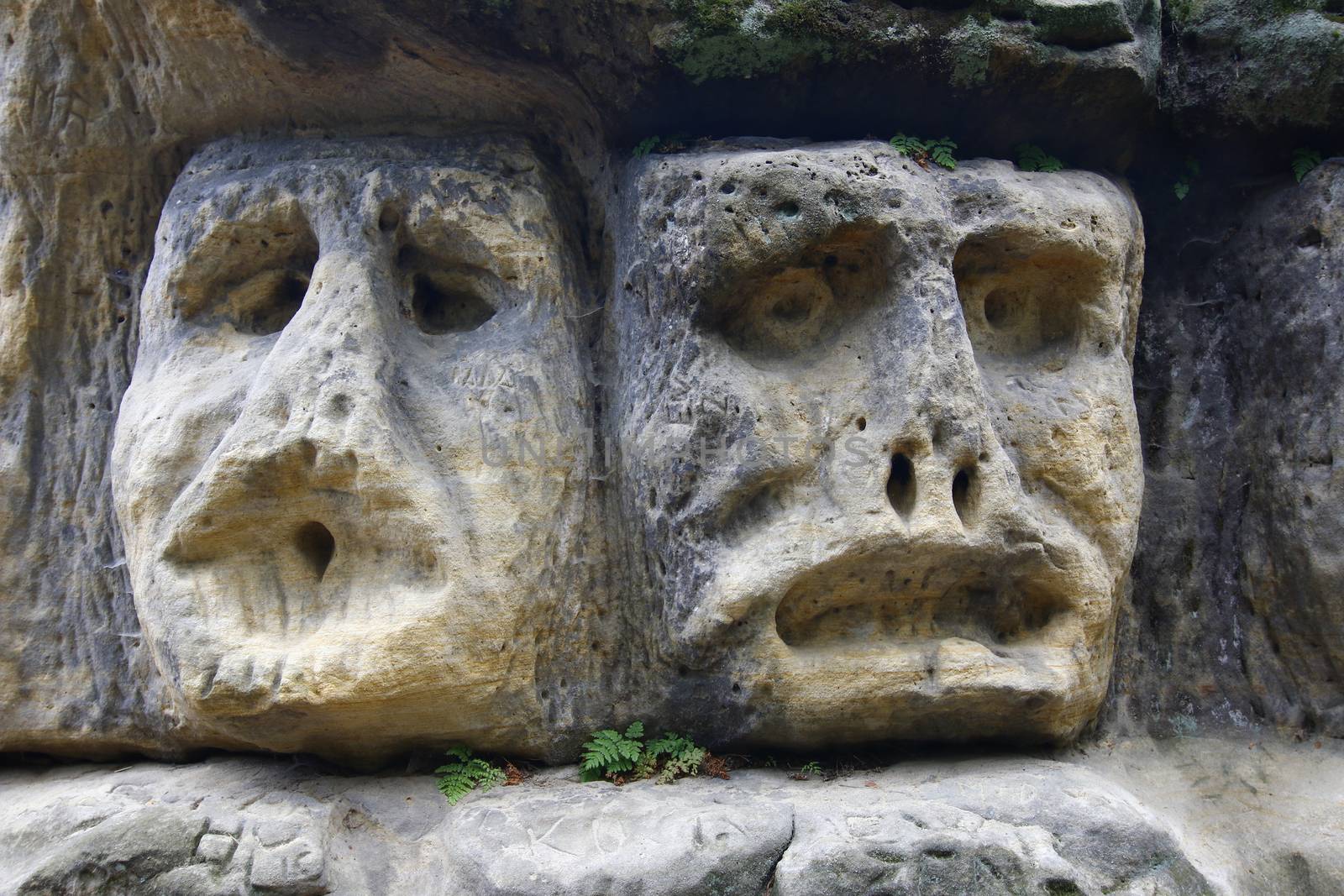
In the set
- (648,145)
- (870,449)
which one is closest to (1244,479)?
(870,449)

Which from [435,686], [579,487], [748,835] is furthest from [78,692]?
[748,835]

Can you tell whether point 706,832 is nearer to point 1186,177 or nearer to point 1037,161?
point 1037,161

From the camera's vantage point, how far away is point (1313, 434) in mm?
4305

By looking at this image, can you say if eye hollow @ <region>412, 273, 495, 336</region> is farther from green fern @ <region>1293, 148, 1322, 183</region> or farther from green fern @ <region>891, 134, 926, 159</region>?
green fern @ <region>1293, 148, 1322, 183</region>

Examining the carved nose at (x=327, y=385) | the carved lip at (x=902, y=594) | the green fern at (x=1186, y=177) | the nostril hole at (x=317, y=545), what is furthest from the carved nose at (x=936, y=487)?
the nostril hole at (x=317, y=545)

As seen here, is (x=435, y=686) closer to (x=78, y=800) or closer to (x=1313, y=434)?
(x=78, y=800)

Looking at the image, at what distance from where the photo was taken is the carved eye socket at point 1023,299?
4.30 metres

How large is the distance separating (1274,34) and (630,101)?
2.78 metres

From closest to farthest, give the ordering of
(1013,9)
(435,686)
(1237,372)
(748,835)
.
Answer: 1. (748,835)
2. (435,686)
3. (1013,9)
4. (1237,372)

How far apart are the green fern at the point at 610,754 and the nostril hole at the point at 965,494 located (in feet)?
5.10

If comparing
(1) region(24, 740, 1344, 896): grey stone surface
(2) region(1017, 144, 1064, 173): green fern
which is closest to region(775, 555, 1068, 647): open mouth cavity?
(1) region(24, 740, 1344, 896): grey stone surface

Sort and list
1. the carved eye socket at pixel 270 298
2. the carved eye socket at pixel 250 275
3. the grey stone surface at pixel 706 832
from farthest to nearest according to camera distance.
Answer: the carved eye socket at pixel 270 298 → the carved eye socket at pixel 250 275 → the grey stone surface at pixel 706 832

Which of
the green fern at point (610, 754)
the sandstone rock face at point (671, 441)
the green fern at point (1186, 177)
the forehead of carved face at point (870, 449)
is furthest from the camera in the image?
the green fern at point (1186, 177)

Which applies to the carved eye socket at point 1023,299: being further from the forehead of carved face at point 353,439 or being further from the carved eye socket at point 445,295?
the carved eye socket at point 445,295
